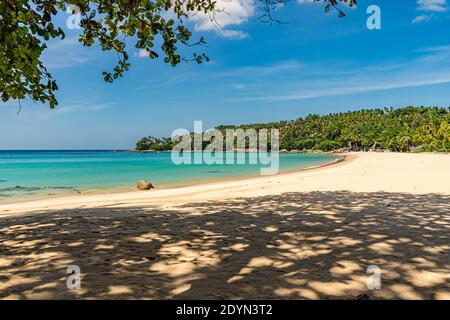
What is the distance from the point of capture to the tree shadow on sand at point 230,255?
14.2ft

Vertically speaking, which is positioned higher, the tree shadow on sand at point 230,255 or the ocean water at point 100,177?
the tree shadow on sand at point 230,255

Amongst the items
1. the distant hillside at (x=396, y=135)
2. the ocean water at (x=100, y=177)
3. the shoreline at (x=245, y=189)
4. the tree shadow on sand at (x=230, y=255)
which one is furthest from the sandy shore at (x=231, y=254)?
the distant hillside at (x=396, y=135)

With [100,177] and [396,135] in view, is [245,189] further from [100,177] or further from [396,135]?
[396,135]

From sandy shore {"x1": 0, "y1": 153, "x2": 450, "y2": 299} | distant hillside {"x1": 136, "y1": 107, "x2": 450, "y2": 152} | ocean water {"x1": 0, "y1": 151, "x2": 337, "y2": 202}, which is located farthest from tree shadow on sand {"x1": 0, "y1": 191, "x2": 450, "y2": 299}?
distant hillside {"x1": 136, "y1": 107, "x2": 450, "y2": 152}

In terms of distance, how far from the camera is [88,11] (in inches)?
270

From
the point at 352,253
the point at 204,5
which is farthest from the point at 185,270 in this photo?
the point at 204,5

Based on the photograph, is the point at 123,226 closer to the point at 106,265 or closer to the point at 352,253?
the point at 106,265

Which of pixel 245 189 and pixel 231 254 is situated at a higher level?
pixel 231 254

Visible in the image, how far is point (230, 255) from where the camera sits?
5.80 metres

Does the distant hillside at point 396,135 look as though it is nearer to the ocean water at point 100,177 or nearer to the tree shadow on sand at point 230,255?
the ocean water at point 100,177

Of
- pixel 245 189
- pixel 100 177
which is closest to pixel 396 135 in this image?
pixel 100 177

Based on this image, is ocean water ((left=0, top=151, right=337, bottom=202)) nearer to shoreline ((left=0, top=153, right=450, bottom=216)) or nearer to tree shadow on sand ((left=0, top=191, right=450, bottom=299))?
shoreline ((left=0, top=153, right=450, bottom=216))
